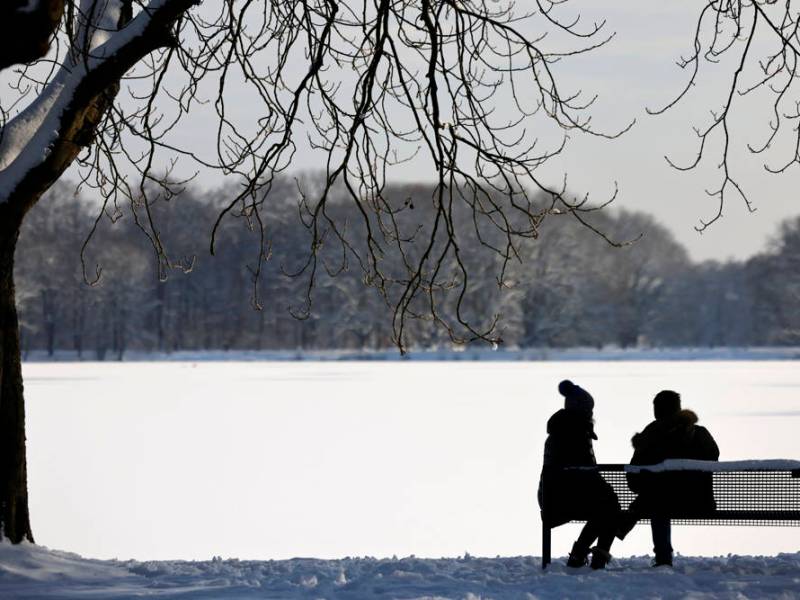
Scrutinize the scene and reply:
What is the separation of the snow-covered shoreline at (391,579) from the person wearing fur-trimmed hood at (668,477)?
0.29 m

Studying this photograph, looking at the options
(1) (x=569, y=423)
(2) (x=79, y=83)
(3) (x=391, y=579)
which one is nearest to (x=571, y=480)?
(1) (x=569, y=423)

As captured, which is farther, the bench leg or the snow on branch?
the snow on branch

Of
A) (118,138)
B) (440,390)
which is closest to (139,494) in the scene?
(118,138)

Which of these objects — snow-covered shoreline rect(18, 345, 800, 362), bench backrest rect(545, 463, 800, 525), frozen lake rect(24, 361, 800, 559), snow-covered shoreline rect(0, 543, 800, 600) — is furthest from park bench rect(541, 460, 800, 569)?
snow-covered shoreline rect(18, 345, 800, 362)

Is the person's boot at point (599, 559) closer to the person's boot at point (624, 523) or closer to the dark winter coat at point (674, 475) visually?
the person's boot at point (624, 523)

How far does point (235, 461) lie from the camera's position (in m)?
20.1

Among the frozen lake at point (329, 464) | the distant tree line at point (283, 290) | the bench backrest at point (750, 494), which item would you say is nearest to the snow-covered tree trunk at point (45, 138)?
the frozen lake at point (329, 464)

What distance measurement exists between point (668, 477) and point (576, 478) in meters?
0.57

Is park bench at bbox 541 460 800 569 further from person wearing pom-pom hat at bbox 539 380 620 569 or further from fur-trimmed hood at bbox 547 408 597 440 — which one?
fur-trimmed hood at bbox 547 408 597 440

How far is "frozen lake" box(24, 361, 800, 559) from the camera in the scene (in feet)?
44.3

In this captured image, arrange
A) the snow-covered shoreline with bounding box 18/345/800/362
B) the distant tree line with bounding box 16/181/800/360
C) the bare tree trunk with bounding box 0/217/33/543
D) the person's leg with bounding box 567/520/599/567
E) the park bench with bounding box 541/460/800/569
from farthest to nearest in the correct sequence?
the distant tree line with bounding box 16/181/800/360 → the snow-covered shoreline with bounding box 18/345/800/362 → the bare tree trunk with bounding box 0/217/33/543 → the person's leg with bounding box 567/520/599/567 → the park bench with bounding box 541/460/800/569

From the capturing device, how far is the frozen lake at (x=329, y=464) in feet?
44.3

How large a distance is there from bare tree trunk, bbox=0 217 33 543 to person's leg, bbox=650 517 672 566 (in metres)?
4.21

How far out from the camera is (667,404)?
26.8 feet
